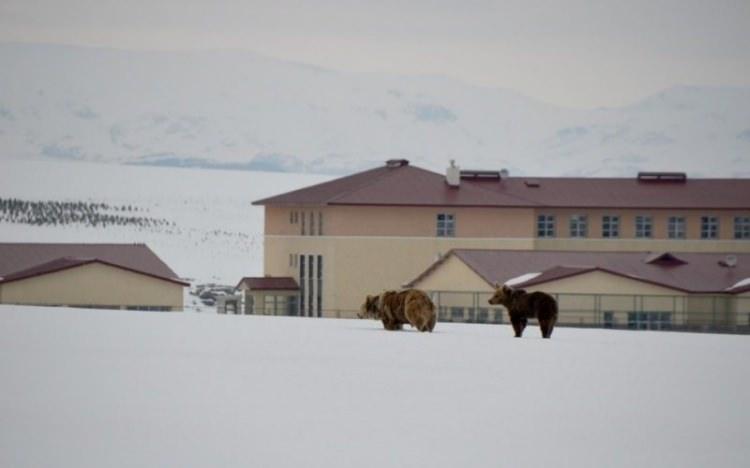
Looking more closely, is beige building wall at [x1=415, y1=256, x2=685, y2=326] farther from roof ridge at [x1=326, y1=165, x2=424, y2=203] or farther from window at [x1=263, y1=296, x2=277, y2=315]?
roof ridge at [x1=326, y1=165, x2=424, y2=203]

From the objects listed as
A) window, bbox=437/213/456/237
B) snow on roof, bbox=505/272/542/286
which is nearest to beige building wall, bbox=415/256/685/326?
snow on roof, bbox=505/272/542/286

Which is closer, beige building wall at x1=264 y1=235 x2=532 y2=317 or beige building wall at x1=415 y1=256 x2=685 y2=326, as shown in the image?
beige building wall at x1=415 y1=256 x2=685 y2=326

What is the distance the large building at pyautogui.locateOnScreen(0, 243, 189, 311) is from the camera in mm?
Result: 86750

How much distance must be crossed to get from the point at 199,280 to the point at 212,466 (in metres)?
118

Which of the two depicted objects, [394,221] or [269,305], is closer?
[269,305]

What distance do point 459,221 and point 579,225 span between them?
9057 millimetres

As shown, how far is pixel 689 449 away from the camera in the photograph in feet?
54.7

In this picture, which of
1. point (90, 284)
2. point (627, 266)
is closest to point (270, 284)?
point (90, 284)

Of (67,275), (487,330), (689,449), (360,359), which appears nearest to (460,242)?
(67,275)

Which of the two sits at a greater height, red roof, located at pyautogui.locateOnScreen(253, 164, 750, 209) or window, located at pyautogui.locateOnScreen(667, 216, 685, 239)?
red roof, located at pyautogui.locateOnScreen(253, 164, 750, 209)

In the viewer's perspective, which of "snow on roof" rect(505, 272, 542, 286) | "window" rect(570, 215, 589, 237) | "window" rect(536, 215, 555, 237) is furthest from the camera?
"window" rect(570, 215, 589, 237)

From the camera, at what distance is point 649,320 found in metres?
77.3

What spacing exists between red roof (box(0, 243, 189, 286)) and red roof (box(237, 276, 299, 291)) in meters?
5.60

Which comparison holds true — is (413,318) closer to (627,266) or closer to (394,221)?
(627,266)
